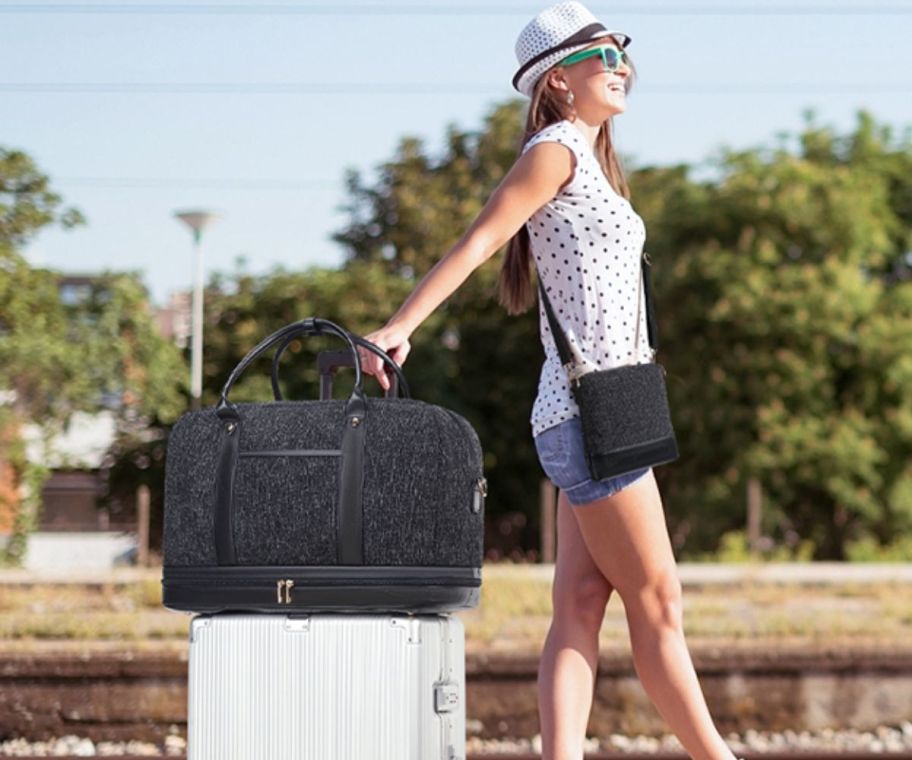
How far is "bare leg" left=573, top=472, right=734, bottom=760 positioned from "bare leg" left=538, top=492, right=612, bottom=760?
123 mm

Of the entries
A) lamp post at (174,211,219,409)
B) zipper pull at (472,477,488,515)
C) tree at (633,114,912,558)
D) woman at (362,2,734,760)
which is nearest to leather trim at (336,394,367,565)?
zipper pull at (472,477,488,515)

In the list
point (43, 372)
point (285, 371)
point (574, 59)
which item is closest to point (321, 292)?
point (285, 371)

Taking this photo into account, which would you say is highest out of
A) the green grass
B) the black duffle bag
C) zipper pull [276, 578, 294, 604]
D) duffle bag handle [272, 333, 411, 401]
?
duffle bag handle [272, 333, 411, 401]

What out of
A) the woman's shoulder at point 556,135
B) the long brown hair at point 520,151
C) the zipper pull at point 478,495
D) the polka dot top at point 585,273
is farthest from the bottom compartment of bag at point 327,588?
the woman's shoulder at point 556,135

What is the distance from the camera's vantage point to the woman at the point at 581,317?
3.40m

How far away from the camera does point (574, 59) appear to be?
140 inches

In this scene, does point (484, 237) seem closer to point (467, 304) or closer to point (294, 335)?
point (294, 335)

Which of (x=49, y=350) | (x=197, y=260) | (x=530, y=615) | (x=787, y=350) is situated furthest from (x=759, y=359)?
(x=530, y=615)

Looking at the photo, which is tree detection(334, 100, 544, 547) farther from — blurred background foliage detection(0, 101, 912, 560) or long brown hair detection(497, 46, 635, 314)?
long brown hair detection(497, 46, 635, 314)

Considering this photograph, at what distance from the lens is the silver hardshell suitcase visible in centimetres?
294

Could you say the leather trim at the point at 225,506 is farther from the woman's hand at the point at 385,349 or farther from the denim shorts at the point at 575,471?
the denim shorts at the point at 575,471

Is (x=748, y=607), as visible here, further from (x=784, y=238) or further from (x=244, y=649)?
(x=784, y=238)

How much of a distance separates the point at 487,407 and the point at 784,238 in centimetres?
660

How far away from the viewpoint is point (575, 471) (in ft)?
11.1
